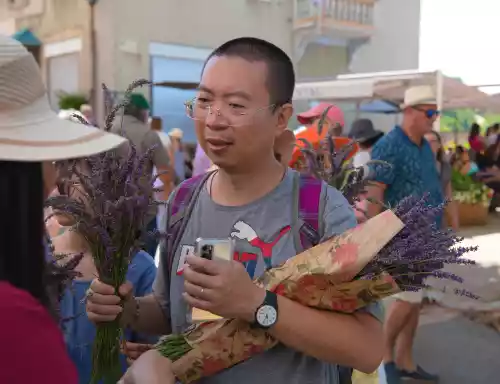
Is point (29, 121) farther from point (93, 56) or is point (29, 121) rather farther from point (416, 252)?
point (93, 56)

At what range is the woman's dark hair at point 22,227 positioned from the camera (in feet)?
3.01

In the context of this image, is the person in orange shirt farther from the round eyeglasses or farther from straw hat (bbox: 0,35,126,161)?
A: straw hat (bbox: 0,35,126,161)

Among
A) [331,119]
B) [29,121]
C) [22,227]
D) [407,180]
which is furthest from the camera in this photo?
[407,180]

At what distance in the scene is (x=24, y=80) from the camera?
104 centimetres

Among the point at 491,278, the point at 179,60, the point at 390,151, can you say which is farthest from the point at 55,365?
the point at 179,60

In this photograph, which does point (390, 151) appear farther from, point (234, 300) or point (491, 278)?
point (491, 278)

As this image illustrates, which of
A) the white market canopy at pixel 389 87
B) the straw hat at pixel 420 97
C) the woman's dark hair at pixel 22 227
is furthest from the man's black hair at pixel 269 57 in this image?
the white market canopy at pixel 389 87

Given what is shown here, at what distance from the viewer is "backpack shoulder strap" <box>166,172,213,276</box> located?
63.1 inches

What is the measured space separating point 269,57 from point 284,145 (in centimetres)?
33

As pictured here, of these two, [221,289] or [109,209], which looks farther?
[109,209]

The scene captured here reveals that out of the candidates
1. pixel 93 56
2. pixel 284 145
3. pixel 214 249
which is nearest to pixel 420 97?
pixel 284 145

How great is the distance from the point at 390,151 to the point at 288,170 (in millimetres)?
2653

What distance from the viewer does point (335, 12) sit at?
1662cm

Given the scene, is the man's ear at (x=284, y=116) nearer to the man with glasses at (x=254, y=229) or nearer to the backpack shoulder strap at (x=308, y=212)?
the man with glasses at (x=254, y=229)
